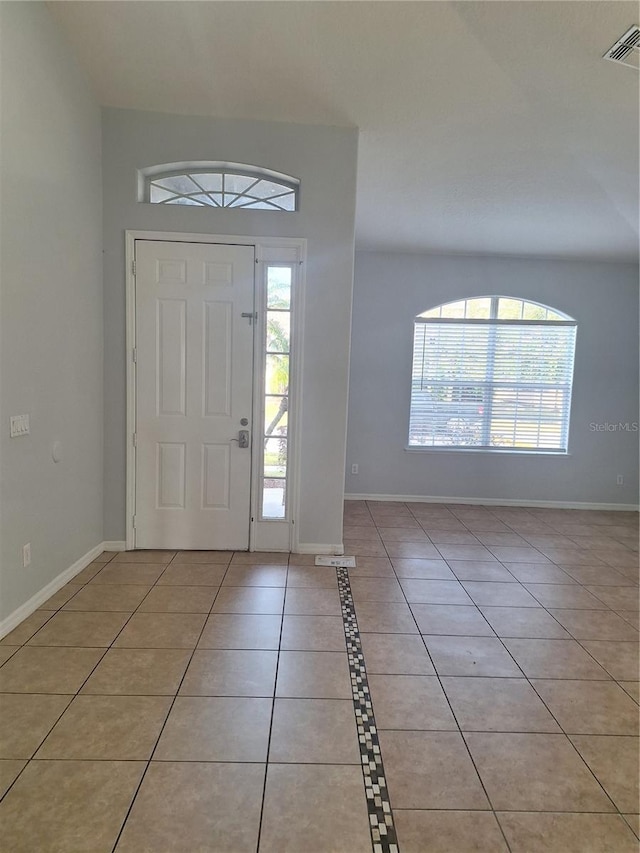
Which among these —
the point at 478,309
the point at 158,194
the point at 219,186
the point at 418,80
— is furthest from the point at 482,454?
the point at 158,194

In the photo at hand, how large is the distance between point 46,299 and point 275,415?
5.35 feet

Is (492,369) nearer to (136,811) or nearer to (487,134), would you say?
(487,134)

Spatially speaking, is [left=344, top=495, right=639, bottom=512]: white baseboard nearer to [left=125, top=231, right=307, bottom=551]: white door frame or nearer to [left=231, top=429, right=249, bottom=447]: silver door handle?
[left=125, top=231, right=307, bottom=551]: white door frame

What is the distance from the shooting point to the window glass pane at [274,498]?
3.45 m

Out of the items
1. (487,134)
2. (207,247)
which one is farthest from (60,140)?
(487,134)

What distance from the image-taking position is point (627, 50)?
229cm

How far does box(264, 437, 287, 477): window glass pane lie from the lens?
3426 mm

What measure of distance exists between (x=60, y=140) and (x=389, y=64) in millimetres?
1953

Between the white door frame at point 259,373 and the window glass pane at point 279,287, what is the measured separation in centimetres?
5

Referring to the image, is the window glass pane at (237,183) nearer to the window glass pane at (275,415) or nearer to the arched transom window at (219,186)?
the arched transom window at (219,186)

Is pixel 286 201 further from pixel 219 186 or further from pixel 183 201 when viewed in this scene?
pixel 183 201

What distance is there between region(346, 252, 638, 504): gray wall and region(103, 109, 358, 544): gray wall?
2.01 m

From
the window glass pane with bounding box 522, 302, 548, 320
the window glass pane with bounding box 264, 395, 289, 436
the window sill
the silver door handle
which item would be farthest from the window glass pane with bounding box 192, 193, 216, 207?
the window glass pane with bounding box 522, 302, 548, 320

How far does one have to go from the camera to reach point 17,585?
239 cm
